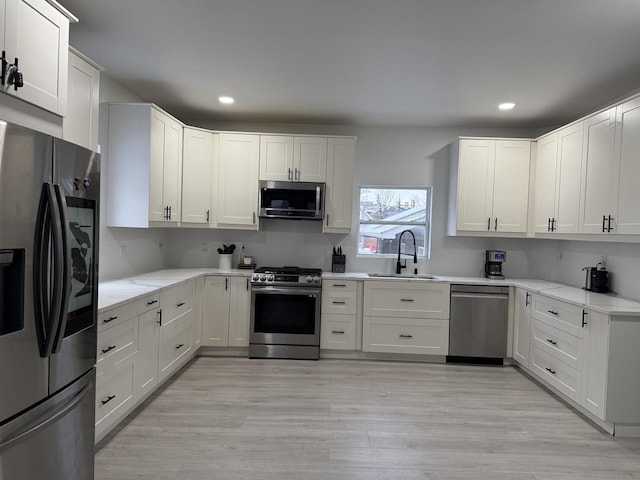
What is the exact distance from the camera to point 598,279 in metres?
3.55

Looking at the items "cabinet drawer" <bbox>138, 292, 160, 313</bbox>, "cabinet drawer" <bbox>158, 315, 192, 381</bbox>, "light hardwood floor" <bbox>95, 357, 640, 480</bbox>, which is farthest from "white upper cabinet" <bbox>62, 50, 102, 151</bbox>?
"light hardwood floor" <bbox>95, 357, 640, 480</bbox>

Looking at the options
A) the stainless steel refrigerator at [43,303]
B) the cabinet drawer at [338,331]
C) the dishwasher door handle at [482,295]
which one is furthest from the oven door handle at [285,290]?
the stainless steel refrigerator at [43,303]

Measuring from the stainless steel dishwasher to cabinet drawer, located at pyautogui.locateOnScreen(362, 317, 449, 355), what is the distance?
0.17 m

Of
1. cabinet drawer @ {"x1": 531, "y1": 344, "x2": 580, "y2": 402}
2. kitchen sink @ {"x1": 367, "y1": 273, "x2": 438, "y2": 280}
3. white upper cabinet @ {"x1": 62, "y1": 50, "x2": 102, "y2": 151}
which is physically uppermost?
white upper cabinet @ {"x1": 62, "y1": 50, "x2": 102, "y2": 151}

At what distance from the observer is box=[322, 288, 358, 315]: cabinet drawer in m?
4.19

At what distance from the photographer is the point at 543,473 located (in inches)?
88.7

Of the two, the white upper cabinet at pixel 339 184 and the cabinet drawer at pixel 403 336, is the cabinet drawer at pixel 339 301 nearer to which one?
the cabinet drawer at pixel 403 336

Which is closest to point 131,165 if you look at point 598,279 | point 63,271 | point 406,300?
point 63,271

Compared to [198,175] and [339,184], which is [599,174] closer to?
[339,184]

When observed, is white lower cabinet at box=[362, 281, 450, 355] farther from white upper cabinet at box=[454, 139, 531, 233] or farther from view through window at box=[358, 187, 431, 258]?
white upper cabinet at box=[454, 139, 531, 233]

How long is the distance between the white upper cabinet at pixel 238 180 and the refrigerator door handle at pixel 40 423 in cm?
277

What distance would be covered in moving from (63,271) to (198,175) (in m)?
2.87

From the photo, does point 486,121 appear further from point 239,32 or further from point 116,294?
point 116,294

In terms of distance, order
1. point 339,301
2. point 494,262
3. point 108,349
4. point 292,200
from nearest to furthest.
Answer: point 108,349 < point 339,301 < point 292,200 < point 494,262
